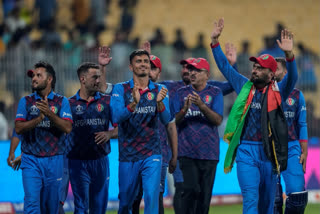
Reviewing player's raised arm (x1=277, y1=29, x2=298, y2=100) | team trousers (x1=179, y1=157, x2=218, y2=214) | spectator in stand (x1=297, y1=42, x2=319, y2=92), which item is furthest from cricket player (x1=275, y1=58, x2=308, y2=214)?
spectator in stand (x1=297, y1=42, x2=319, y2=92)

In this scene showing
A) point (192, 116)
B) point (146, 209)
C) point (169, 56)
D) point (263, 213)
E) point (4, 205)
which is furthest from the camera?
point (169, 56)

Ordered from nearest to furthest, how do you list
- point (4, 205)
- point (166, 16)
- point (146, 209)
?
point (146, 209)
point (4, 205)
point (166, 16)

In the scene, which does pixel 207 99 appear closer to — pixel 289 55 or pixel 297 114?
pixel 297 114

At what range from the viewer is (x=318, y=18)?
2617 cm

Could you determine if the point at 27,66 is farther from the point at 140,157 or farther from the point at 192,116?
the point at 140,157

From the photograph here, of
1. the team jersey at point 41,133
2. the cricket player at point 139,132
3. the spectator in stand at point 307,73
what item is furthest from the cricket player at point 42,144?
the spectator in stand at point 307,73

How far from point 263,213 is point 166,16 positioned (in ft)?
55.6

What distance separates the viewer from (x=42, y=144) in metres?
8.41

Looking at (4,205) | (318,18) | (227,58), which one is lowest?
(4,205)

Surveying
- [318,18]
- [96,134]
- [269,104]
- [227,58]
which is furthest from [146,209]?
[318,18]

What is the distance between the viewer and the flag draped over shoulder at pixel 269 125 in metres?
8.48

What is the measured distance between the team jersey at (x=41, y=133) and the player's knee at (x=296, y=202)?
10.7ft

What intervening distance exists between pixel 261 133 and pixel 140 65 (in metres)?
1.75

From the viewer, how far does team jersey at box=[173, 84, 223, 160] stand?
31.9ft
